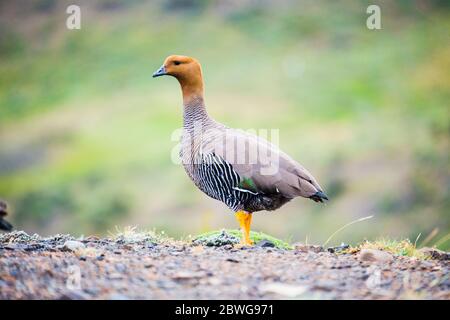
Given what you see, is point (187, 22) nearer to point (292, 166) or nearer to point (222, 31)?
point (222, 31)

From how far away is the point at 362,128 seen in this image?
1879 inches

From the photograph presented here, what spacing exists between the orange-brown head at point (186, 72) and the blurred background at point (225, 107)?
3.00 meters

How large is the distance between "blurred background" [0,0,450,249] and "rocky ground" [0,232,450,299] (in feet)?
15.1

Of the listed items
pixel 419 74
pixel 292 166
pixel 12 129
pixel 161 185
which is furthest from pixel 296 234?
pixel 419 74

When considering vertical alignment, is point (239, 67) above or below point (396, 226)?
above

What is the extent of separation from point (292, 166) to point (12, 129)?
171 ft

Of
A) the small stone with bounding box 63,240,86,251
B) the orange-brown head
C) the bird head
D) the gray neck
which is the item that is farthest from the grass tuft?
the bird head

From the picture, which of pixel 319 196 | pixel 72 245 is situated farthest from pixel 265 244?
pixel 72 245

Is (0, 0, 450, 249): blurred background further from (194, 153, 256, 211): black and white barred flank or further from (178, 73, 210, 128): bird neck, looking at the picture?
(194, 153, 256, 211): black and white barred flank

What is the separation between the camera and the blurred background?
35.0m

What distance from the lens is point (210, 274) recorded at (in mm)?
7312

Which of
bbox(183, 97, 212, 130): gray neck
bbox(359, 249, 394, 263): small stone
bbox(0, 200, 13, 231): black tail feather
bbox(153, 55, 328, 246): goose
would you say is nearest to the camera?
bbox(359, 249, 394, 263): small stone

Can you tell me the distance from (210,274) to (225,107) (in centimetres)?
4623

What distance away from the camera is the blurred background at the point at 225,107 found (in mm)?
35031
